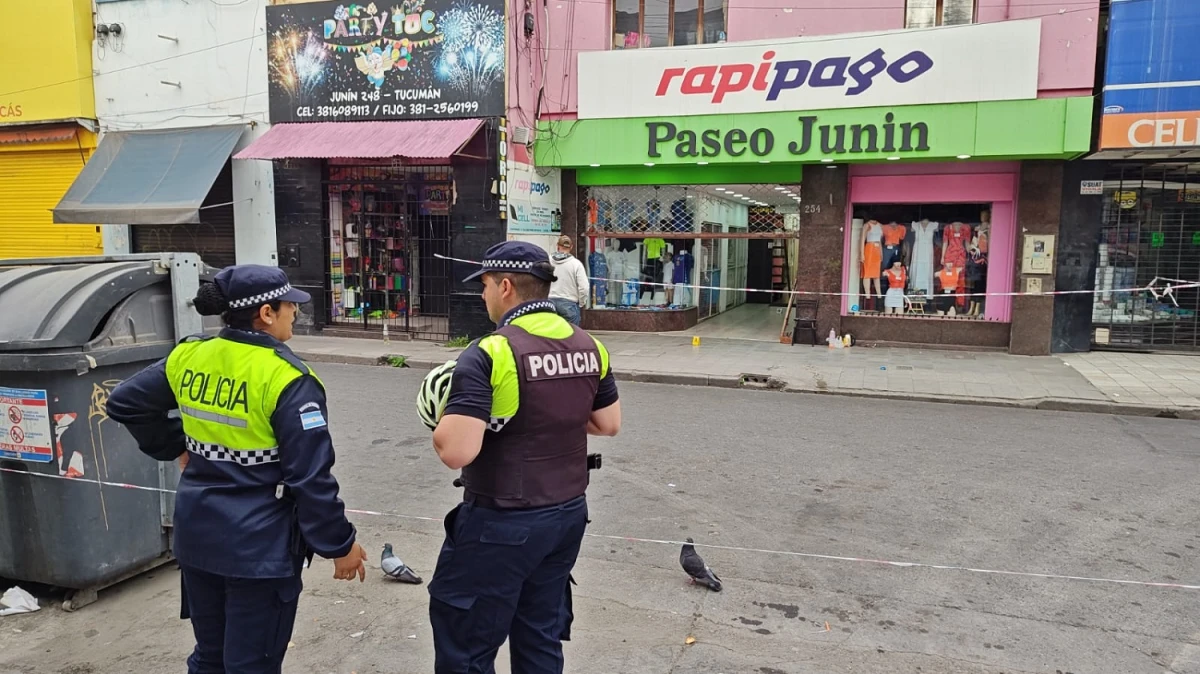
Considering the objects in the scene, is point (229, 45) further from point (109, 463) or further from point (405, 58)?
point (109, 463)

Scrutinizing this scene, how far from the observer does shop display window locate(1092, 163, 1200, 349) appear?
1288 centimetres

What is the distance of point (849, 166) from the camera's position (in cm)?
1390

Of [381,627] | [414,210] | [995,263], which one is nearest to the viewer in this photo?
[381,627]

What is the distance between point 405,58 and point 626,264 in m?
5.39

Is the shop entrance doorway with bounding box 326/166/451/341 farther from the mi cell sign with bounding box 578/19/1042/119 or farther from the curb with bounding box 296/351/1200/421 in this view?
the mi cell sign with bounding box 578/19/1042/119

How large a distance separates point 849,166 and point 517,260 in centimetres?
1234

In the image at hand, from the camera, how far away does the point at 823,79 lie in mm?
13109

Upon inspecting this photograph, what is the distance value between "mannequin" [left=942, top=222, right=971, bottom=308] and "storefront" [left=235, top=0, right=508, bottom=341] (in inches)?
293

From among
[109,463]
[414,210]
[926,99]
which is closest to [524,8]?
[414,210]

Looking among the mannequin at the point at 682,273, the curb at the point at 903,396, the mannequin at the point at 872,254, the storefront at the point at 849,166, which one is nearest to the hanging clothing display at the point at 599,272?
the storefront at the point at 849,166

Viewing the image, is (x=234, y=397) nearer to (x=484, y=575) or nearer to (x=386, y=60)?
(x=484, y=575)

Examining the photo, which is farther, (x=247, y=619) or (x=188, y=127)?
(x=188, y=127)

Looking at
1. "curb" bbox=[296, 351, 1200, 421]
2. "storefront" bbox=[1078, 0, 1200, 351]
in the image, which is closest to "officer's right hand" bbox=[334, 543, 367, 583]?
"curb" bbox=[296, 351, 1200, 421]

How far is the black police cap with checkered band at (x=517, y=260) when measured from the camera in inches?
107
